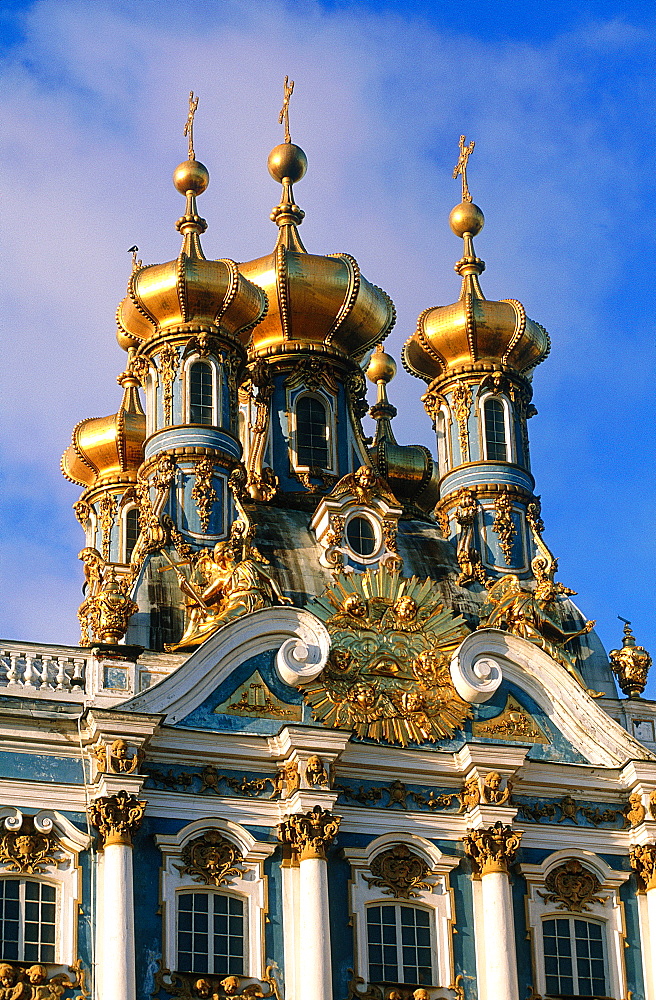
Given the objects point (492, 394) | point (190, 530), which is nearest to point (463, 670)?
point (190, 530)

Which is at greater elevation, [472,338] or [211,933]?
[472,338]

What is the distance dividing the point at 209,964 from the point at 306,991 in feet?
3.31

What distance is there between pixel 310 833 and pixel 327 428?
7.71 m

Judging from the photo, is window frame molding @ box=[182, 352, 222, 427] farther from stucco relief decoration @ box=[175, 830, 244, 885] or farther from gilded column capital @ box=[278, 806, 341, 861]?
stucco relief decoration @ box=[175, 830, 244, 885]

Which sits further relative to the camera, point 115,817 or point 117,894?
point 115,817

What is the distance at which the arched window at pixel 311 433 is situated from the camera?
27.8 meters

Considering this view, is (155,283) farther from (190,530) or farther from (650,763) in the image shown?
(650,763)

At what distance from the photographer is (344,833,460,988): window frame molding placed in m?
21.9

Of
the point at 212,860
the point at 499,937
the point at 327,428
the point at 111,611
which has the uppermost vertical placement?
the point at 327,428

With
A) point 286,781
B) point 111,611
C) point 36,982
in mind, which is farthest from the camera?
point 111,611

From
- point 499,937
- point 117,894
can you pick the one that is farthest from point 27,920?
point 499,937

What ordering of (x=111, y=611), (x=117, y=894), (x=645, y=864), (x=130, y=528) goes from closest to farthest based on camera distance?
1. (x=117, y=894)
2. (x=111, y=611)
3. (x=645, y=864)
4. (x=130, y=528)

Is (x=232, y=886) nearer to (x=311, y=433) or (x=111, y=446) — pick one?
(x=311, y=433)

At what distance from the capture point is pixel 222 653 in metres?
22.5
